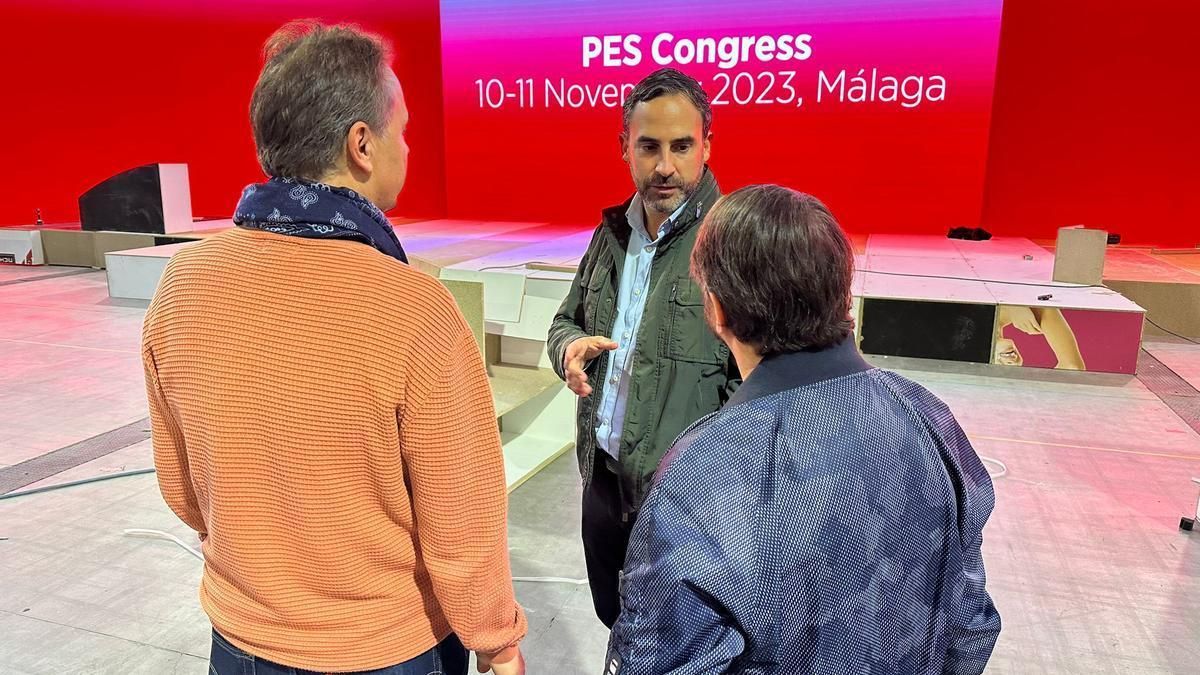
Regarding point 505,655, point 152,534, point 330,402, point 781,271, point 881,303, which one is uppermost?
point 781,271

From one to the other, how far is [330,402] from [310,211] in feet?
0.69

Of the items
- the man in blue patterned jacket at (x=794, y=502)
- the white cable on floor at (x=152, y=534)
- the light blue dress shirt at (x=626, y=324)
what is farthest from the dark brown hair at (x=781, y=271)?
the white cable on floor at (x=152, y=534)

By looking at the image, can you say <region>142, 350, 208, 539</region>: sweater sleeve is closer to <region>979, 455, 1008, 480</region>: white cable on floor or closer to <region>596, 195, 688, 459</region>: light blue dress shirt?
<region>596, 195, 688, 459</region>: light blue dress shirt

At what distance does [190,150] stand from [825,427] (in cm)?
1059

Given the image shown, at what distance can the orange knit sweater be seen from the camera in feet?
2.86

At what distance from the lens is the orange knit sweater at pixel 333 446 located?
871 mm

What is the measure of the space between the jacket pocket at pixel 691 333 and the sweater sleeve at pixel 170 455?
2.69ft

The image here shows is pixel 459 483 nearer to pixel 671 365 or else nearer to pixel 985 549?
pixel 671 365

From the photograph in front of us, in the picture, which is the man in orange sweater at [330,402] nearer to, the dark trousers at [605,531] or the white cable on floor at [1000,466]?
the dark trousers at [605,531]

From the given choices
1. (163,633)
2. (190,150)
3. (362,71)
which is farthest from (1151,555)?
(190,150)

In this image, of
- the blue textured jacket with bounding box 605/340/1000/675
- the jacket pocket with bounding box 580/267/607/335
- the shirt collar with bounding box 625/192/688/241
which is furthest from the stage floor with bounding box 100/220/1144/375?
the blue textured jacket with bounding box 605/340/1000/675

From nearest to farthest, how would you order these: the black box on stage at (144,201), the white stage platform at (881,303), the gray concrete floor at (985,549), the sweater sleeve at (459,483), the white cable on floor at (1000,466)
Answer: the sweater sleeve at (459,483) < the gray concrete floor at (985,549) < the white cable on floor at (1000,466) < the white stage platform at (881,303) < the black box on stage at (144,201)

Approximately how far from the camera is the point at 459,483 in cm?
93

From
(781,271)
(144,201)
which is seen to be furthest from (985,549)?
(144,201)
